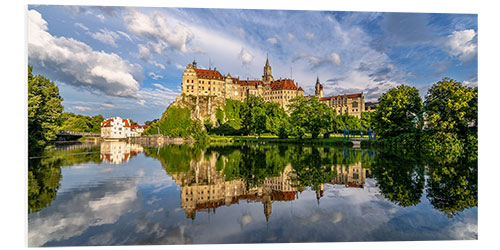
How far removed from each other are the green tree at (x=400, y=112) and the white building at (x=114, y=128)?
180 feet

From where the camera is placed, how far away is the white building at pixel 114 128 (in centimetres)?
5533

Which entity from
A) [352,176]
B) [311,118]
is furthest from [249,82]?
[352,176]

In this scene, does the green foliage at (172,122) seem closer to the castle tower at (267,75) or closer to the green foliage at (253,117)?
the green foliage at (253,117)

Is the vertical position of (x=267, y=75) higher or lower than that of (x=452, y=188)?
higher

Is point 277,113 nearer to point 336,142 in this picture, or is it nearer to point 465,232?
point 336,142

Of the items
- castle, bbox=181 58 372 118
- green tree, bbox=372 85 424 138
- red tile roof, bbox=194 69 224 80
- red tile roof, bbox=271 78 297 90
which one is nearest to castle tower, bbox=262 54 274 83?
castle, bbox=181 58 372 118

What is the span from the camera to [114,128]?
56.2 meters

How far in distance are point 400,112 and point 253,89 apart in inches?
2090

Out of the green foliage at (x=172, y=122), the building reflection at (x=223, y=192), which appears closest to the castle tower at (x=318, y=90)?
the green foliage at (x=172, y=122)

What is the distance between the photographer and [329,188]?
722cm

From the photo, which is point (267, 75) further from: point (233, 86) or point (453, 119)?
point (453, 119)

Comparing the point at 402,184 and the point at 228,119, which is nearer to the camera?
the point at 402,184

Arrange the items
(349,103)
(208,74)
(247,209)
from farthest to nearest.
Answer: (349,103) → (208,74) → (247,209)
